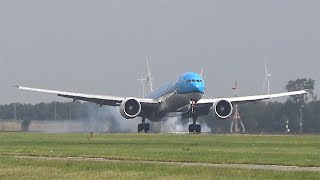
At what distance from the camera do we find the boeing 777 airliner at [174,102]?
8300cm

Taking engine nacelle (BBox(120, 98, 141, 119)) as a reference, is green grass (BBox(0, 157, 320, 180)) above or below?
below

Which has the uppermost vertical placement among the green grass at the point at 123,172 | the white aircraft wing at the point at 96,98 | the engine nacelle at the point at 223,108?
the white aircraft wing at the point at 96,98

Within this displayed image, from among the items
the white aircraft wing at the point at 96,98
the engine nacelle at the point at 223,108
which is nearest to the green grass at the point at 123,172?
the engine nacelle at the point at 223,108

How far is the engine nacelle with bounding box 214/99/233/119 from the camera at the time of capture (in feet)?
281

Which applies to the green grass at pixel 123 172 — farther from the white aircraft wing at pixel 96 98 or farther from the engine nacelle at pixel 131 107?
the white aircraft wing at pixel 96 98

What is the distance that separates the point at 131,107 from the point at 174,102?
480cm

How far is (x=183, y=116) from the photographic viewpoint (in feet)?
293

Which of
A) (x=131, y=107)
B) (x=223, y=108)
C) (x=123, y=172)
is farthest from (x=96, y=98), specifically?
(x=123, y=172)

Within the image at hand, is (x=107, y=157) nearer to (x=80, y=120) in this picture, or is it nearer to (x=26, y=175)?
Result: (x=26, y=175)

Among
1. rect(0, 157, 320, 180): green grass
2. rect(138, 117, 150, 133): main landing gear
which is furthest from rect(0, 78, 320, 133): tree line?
rect(0, 157, 320, 180): green grass

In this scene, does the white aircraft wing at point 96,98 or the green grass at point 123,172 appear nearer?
the green grass at point 123,172

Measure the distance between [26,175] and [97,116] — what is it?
76.9m

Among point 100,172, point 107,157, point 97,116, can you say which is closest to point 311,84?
point 97,116

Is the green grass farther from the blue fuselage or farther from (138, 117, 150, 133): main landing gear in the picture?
(138, 117, 150, 133): main landing gear
